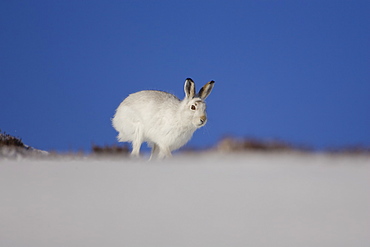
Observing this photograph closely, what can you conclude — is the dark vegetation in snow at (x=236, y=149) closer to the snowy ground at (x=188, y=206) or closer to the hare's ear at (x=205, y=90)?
the hare's ear at (x=205, y=90)

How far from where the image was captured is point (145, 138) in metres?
12.3

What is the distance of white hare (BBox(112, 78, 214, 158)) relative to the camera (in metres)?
11.5

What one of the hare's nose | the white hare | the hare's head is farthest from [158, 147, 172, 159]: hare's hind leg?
the hare's nose

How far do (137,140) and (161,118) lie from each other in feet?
2.63

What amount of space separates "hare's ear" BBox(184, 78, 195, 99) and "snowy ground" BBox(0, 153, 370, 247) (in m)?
4.32

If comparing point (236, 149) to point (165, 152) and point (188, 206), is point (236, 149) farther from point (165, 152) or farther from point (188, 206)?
point (188, 206)

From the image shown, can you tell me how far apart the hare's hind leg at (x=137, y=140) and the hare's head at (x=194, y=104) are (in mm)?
1307

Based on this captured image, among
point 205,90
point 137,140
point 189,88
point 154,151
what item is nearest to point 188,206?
point 189,88

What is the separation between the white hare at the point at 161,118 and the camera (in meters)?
11.5

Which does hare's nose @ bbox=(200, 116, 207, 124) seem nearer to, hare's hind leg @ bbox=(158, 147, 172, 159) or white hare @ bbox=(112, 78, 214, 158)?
white hare @ bbox=(112, 78, 214, 158)

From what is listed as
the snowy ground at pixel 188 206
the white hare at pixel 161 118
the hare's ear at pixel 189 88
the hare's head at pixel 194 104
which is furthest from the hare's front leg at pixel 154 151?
the snowy ground at pixel 188 206

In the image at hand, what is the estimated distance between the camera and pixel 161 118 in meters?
11.9

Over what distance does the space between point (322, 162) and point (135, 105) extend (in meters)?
5.59

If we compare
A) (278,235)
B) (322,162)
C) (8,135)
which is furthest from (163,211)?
(8,135)
